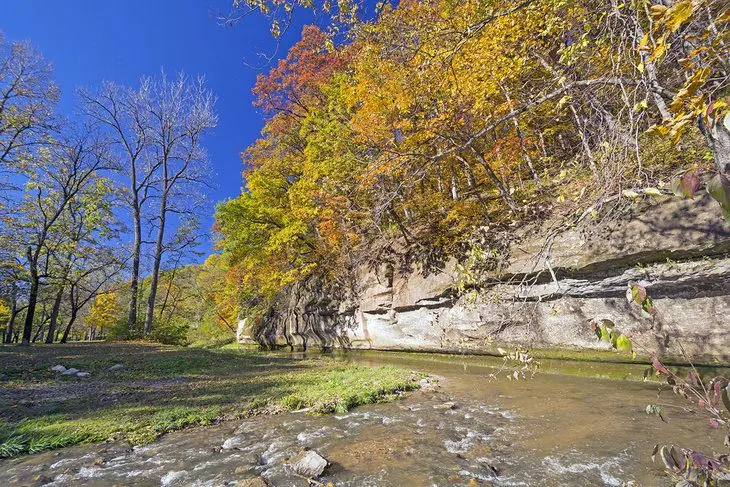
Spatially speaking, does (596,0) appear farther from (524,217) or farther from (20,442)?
(20,442)

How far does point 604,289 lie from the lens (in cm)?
727

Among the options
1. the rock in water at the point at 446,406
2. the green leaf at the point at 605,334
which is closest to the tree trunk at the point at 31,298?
the rock in water at the point at 446,406

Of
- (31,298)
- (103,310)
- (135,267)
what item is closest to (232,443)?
(31,298)

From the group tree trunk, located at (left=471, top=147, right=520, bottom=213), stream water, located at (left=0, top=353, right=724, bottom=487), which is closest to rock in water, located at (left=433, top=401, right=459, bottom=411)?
stream water, located at (left=0, top=353, right=724, bottom=487)

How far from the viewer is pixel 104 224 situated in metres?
18.9

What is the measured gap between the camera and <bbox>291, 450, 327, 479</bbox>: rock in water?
356 centimetres

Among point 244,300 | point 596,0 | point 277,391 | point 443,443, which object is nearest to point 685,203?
point 596,0

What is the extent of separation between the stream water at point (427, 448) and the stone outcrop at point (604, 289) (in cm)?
114

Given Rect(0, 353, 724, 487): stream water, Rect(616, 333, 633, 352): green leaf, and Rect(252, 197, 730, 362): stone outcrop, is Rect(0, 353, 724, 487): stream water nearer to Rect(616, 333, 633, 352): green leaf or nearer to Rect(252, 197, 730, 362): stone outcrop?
Rect(252, 197, 730, 362): stone outcrop

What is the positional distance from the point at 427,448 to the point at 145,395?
560 centimetres

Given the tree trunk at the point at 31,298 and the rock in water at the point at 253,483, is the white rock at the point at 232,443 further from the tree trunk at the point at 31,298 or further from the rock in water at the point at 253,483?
the tree trunk at the point at 31,298

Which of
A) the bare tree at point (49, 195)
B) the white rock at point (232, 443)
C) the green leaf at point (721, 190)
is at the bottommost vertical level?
the white rock at point (232, 443)

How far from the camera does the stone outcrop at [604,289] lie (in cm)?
592

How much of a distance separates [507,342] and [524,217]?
3476mm
